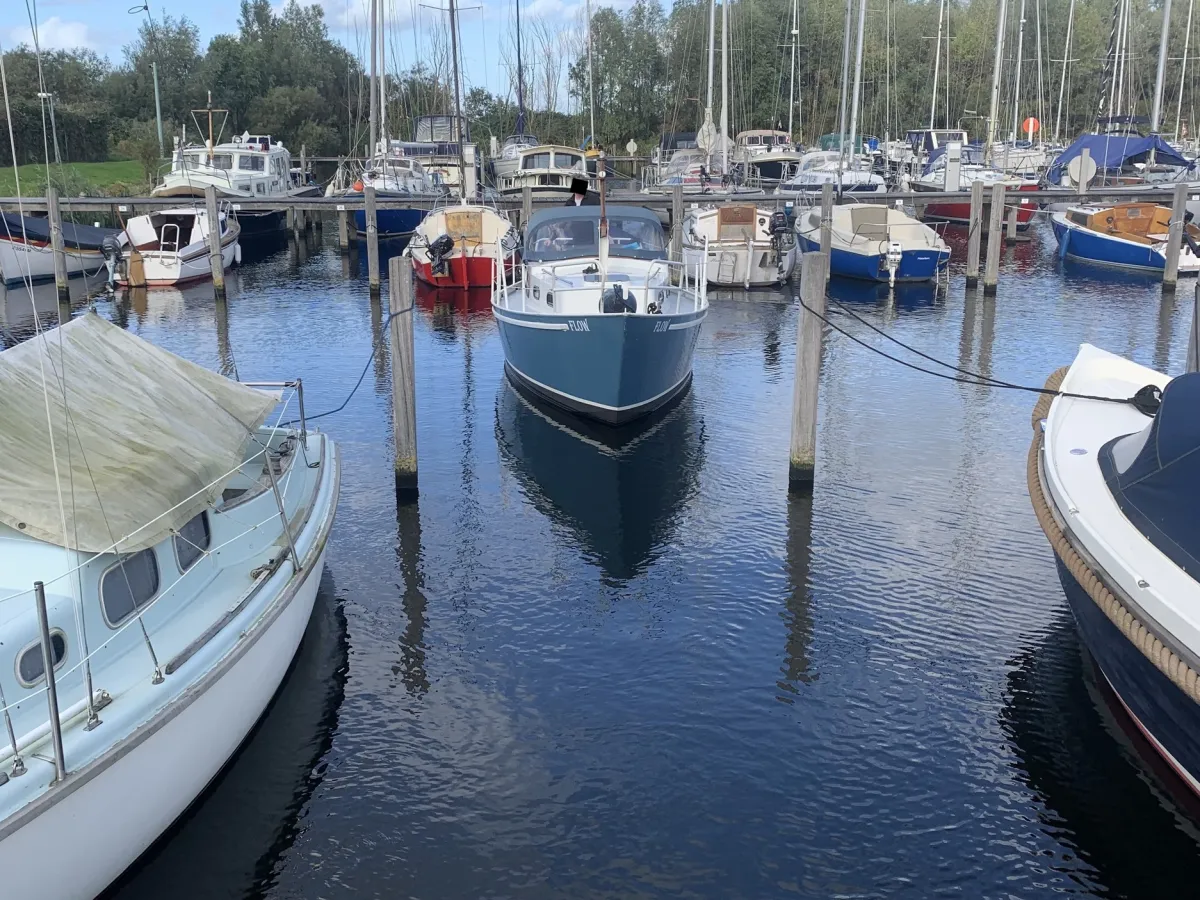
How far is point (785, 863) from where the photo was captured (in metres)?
7.71

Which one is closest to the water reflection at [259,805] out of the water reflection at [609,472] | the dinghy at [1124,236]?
the water reflection at [609,472]

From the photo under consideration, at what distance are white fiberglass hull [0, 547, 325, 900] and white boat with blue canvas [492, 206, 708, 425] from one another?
841 centimetres

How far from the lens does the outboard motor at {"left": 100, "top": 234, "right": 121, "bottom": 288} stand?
3139cm

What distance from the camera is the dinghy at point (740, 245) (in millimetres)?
A: 30656

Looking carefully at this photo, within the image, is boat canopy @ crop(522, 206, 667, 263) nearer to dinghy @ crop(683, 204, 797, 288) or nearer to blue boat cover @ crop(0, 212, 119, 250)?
dinghy @ crop(683, 204, 797, 288)

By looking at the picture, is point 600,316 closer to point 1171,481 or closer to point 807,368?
point 807,368

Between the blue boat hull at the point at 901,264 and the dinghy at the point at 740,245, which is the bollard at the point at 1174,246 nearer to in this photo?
the blue boat hull at the point at 901,264

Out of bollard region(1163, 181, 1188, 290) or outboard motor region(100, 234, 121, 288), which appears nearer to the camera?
bollard region(1163, 181, 1188, 290)

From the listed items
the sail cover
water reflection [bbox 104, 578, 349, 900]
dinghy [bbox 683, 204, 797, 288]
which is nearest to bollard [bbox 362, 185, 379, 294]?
dinghy [bbox 683, 204, 797, 288]

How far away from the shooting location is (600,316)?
16.2 m

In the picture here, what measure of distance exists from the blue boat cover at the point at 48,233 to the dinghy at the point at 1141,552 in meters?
28.3

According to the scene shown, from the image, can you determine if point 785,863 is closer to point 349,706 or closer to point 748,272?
point 349,706

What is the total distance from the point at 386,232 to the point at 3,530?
36228 millimetres

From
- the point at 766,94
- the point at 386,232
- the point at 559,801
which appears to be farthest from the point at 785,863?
the point at 766,94
